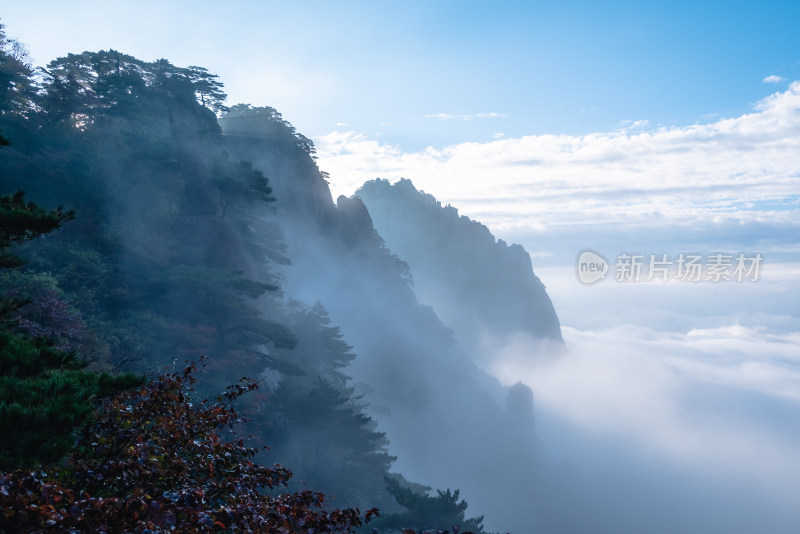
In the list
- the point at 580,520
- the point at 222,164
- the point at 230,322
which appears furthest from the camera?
the point at 580,520

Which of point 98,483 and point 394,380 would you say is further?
point 394,380

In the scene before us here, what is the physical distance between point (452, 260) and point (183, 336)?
85.0 meters

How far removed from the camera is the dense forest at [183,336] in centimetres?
540

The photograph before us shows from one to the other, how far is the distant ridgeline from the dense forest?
45128mm

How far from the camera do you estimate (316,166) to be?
179ft

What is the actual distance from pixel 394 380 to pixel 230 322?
1403 inches

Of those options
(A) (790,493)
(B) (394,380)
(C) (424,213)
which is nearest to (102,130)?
(B) (394,380)

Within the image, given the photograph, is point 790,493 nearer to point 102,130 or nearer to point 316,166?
point 316,166

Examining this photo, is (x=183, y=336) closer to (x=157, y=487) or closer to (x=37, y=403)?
(x=157, y=487)

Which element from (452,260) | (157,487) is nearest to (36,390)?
(157,487)

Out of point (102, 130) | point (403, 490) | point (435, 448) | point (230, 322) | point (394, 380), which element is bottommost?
point (435, 448)

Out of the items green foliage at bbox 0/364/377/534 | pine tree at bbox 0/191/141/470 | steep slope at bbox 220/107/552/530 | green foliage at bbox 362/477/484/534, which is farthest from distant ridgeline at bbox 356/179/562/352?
pine tree at bbox 0/191/141/470

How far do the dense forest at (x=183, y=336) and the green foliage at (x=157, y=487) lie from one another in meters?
0.03

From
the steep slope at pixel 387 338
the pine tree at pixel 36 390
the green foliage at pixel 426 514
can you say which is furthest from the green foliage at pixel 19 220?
the steep slope at pixel 387 338
